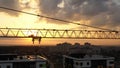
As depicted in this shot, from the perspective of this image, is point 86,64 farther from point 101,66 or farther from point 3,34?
point 3,34

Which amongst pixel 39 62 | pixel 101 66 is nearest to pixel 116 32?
pixel 101 66

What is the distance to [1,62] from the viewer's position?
51.2m

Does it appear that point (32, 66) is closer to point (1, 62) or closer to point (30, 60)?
point (30, 60)

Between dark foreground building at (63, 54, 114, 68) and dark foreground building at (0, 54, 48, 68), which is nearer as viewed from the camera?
dark foreground building at (0, 54, 48, 68)

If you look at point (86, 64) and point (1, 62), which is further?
point (86, 64)

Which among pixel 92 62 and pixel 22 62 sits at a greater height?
pixel 22 62

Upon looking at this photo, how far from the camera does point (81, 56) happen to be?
206 ft

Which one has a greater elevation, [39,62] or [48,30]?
[48,30]

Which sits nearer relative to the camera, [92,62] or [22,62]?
[22,62]

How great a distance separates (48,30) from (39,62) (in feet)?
19.2

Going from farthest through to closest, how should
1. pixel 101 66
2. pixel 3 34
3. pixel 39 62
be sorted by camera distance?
pixel 101 66, pixel 39 62, pixel 3 34

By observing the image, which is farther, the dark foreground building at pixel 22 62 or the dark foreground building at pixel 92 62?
the dark foreground building at pixel 92 62

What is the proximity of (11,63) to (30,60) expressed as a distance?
3.23 metres

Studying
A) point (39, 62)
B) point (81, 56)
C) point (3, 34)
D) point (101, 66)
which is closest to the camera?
point (3, 34)
